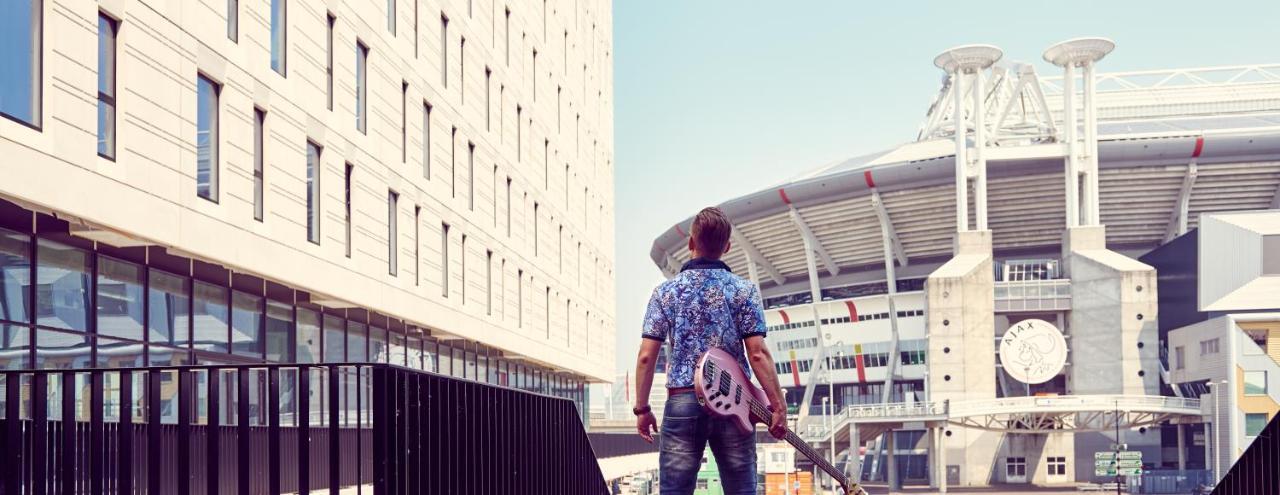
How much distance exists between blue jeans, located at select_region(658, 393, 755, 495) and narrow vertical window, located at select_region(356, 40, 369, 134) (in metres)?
24.1

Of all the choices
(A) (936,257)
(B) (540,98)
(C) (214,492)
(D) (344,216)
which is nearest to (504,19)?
(B) (540,98)

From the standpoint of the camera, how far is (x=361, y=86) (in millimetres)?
31719

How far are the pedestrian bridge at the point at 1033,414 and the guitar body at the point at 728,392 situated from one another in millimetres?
90732

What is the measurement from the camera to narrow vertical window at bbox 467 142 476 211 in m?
41.1

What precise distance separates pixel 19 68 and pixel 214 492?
9730mm

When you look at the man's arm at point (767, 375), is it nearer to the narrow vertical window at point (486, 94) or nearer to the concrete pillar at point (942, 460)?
the narrow vertical window at point (486, 94)

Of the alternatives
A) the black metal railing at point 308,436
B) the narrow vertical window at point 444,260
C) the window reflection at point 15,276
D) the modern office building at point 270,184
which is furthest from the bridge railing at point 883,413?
the black metal railing at point 308,436

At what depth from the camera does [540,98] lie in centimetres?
5334

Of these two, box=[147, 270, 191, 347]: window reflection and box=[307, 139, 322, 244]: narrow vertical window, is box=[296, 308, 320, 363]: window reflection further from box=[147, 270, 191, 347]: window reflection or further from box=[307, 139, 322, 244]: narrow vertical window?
box=[147, 270, 191, 347]: window reflection

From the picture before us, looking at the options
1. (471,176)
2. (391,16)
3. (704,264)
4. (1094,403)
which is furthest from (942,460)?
(704,264)

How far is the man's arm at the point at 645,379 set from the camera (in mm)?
8133

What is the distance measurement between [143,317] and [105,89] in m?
4.11

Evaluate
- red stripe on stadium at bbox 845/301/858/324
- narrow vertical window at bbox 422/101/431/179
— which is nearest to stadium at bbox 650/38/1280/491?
red stripe on stadium at bbox 845/301/858/324

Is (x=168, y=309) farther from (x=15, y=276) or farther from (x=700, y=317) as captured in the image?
(x=700, y=317)
